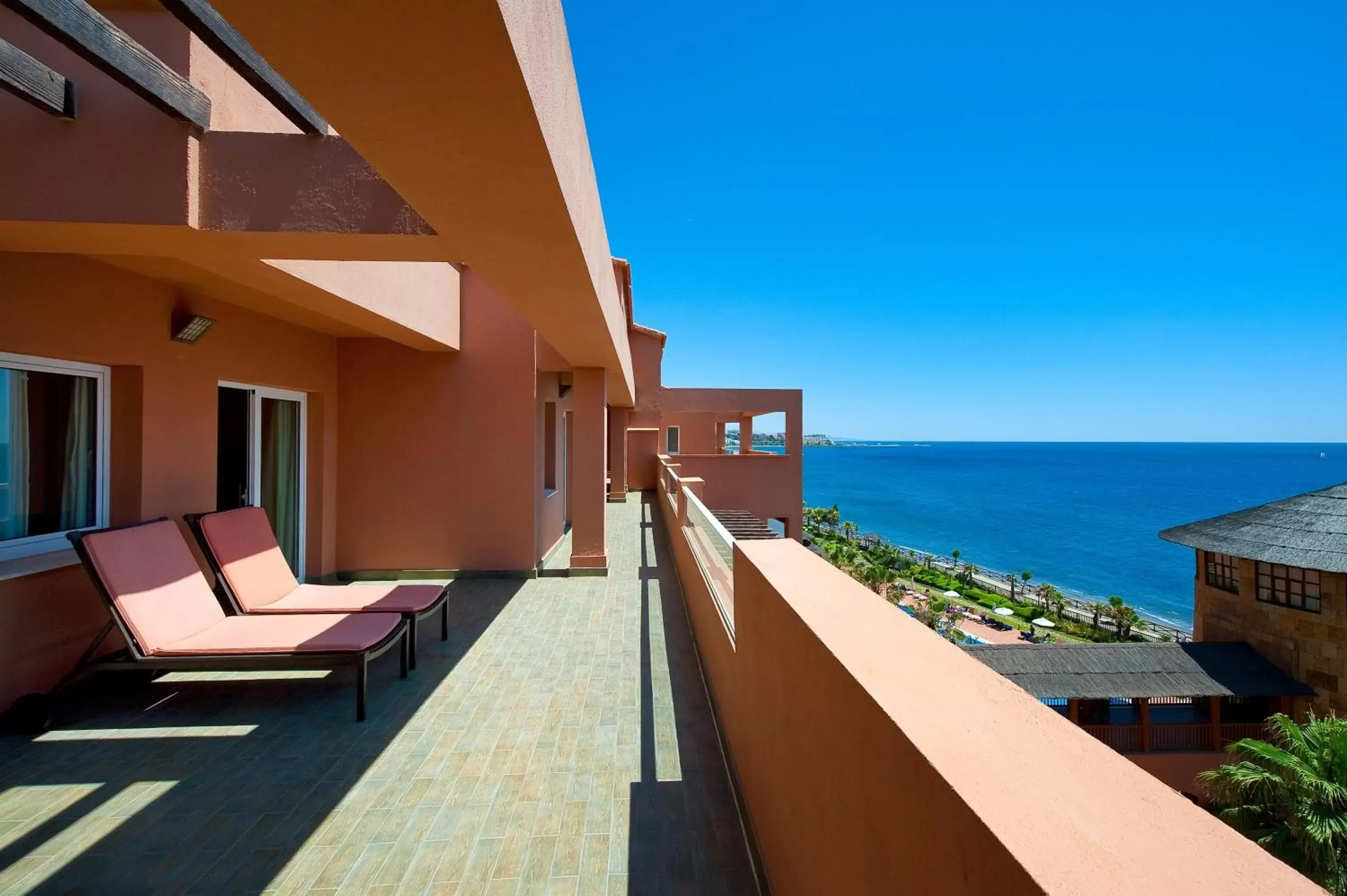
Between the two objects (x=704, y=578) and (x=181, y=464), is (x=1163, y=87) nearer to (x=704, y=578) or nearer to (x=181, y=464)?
(x=704, y=578)

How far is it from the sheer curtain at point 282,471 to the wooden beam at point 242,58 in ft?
13.9

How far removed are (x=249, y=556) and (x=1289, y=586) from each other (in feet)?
68.1

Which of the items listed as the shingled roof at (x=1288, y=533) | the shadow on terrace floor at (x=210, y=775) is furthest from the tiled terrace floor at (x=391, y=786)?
the shingled roof at (x=1288, y=533)

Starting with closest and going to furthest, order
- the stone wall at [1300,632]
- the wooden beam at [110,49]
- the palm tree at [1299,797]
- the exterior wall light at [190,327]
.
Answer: the wooden beam at [110,49] → the exterior wall light at [190,327] → the palm tree at [1299,797] → the stone wall at [1300,632]

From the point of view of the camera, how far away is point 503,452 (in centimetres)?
743

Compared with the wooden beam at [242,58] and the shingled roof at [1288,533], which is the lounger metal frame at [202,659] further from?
the shingled roof at [1288,533]

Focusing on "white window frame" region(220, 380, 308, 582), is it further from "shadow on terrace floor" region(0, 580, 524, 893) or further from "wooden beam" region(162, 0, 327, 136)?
"wooden beam" region(162, 0, 327, 136)

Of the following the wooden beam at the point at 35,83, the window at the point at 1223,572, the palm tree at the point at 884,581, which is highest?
the wooden beam at the point at 35,83

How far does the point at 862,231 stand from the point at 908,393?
6336 centimetres

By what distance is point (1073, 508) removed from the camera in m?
85.8

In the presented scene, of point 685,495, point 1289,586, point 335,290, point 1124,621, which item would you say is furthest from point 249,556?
point 1124,621

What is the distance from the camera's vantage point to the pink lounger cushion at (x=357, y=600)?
Answer: 182 inches

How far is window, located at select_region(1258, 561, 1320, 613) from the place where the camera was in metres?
13.3

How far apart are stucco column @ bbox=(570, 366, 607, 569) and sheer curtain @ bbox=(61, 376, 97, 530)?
4.48 metres
